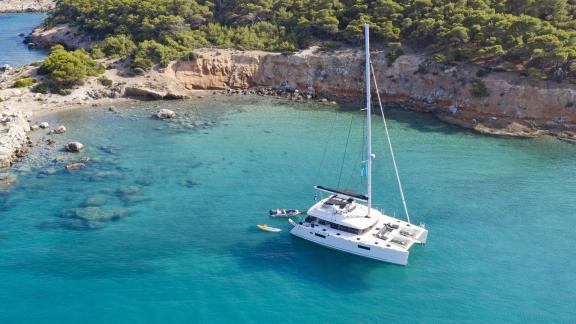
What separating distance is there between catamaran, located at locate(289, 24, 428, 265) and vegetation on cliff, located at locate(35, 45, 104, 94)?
53.2m

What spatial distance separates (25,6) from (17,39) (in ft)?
207

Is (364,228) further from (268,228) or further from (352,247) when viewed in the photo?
(268,228)

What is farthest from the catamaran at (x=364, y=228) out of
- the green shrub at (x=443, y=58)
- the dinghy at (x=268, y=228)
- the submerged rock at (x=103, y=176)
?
the green shrub at (x=443, y=58)

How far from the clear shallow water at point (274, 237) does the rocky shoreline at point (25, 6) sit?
137 metres

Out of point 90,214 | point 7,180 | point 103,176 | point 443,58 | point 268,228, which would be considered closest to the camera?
point 268,228

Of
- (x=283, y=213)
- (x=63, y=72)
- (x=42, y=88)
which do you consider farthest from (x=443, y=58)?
(x=42, y=88)

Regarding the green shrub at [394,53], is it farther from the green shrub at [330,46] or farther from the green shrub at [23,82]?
the green shrub at [23,82]

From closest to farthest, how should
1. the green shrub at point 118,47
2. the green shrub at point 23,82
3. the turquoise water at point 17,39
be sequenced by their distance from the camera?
the green shrub at point 23,82 → the green shrub at point 118,47 → the turquoise water at point 17,39

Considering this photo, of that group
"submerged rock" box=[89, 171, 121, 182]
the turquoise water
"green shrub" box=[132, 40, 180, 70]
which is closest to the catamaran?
"submerged rock" box=[89, 171, 121, 182]

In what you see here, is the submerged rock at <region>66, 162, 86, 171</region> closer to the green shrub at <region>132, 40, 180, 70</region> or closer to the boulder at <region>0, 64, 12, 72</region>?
the green shrub at <region>132, 40, 180, 70</region>

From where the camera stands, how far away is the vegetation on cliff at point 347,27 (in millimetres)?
69688

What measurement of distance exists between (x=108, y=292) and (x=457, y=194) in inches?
1312

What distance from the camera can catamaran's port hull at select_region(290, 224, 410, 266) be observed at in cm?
3866

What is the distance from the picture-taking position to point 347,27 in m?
82.1
